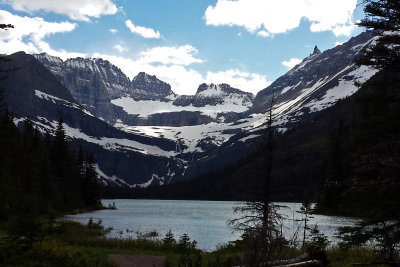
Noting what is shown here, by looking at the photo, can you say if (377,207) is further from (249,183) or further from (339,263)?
(249,183)

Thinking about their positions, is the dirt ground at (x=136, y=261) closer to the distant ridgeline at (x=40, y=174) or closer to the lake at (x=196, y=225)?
the lake at (x=196, y=225)

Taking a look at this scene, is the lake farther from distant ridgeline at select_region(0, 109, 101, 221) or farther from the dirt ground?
the dirt ground

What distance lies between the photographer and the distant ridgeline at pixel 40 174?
5517 cm

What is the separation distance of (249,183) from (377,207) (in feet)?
55.2

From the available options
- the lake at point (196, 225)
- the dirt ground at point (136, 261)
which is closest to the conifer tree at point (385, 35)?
the lake at point (196, 225)

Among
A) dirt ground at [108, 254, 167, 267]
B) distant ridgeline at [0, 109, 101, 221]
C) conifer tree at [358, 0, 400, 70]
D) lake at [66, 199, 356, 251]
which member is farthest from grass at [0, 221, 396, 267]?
distant ridgeline at [0, 109, 101, 221]

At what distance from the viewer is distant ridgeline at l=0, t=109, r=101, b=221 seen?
5517 centimetres

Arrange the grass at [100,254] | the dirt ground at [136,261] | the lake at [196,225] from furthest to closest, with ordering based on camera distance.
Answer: the lake at [196,225], the dirt ground at [136,261], the grass at [100,254]

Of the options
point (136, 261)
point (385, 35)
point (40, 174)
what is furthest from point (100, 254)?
point (40, 174)

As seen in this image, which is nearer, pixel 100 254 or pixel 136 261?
pixel 136 261

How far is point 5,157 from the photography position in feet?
203

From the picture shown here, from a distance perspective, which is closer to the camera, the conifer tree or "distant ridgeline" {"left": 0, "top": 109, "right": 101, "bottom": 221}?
the conifer tree

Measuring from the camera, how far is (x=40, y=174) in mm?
77312

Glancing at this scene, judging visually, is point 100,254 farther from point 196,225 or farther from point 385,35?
point 196,225
